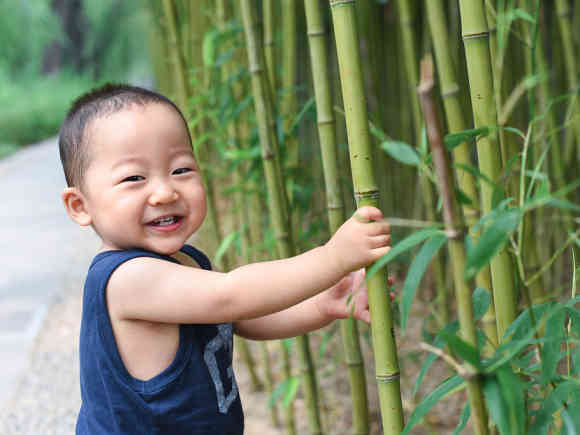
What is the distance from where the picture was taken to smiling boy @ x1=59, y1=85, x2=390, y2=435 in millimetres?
681

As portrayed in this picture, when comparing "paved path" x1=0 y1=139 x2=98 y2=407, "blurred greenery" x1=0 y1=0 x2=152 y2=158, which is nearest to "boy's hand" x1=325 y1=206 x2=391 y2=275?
"paved path" x1=0 y1=139 x2=98 y2=407

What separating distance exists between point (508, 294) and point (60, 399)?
130 centimetres

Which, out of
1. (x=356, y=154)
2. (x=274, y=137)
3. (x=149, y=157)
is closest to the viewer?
(x=356, y=154)

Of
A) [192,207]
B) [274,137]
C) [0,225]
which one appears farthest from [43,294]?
[192,207]

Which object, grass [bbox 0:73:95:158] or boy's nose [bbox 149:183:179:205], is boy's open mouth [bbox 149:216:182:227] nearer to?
boy's nose [bbox 149:183:179:205]

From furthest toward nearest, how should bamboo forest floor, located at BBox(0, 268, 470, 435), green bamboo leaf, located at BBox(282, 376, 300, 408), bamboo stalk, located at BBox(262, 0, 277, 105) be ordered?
bamboo forest floor, located at BBox(0, 268, 470, 435)
green bamboo leaf, located at BBox(282, 376, 300, 408)
bamboo stalk, located at BBox(262, 0, 277, 105)

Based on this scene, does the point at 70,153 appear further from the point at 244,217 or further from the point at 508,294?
the point at 244,217

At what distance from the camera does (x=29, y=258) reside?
2.98 m

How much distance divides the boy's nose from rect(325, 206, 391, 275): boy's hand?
0.20 meters

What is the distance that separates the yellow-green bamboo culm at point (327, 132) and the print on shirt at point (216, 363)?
18 cm

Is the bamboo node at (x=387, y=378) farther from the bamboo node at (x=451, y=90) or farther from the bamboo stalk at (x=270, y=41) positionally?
the bamboo stalk at (x=270, y=41)

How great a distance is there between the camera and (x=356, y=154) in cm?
58

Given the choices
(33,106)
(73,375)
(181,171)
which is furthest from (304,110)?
(33,106)

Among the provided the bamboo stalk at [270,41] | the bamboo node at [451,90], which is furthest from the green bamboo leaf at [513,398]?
the bamboo stalk at [270,41]
